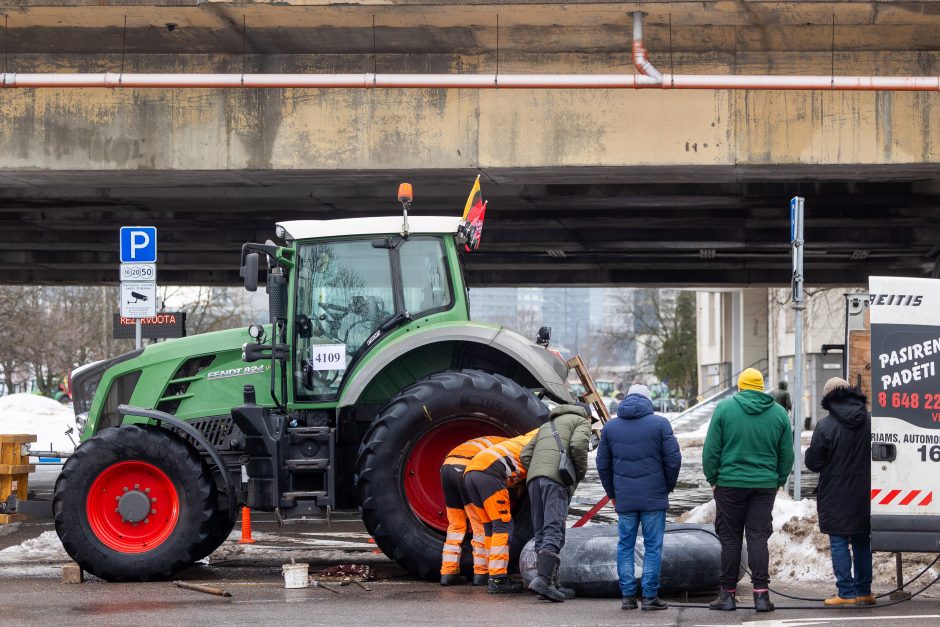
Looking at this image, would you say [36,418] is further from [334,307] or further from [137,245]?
[334,307]

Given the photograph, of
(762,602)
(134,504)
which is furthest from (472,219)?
(762,602)

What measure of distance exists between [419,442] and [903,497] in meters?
3.69

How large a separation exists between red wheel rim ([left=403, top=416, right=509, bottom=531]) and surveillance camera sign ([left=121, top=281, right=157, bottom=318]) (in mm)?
5901

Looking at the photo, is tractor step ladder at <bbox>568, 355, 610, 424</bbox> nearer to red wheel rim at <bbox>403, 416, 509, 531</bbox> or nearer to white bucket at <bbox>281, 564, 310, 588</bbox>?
red wheel rim at <bbox>403, 416, 509, 531</bbox>

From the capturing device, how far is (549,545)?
9.36m

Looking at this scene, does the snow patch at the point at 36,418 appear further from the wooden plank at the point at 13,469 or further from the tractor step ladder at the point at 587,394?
the tractor step ladder at the point at 587,394

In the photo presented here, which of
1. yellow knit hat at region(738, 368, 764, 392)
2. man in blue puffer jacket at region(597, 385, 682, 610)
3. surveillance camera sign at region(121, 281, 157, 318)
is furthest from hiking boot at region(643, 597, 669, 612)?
surveillance camera sign at region(121, 281, 157, 318)

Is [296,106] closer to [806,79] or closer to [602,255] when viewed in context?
[806,79]

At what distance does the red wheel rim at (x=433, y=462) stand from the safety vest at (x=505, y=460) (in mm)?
414

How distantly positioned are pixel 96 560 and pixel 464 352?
343 cm

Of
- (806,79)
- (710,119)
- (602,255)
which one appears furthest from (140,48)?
(602,255)

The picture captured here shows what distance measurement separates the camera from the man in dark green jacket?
9352 millimetres

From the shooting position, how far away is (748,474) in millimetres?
8914

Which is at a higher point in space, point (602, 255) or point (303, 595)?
point (602, 255)
